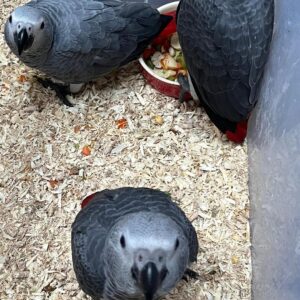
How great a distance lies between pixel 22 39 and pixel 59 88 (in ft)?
1.13

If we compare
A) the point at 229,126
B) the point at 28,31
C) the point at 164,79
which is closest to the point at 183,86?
the point at 164,79

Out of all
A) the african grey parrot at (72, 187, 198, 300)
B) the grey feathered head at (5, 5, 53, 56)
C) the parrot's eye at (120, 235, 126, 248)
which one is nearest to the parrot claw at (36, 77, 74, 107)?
the grey feathered head at (5, 5, 53, 56)

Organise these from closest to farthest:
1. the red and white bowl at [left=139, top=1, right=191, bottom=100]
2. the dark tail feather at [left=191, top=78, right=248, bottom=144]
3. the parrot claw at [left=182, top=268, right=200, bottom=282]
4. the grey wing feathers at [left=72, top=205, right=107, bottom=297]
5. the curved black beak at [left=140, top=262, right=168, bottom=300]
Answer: the curved black beak at [left=140, top=262, right=168, bottom=300] → the grey wing feathers at [left=72, top=205, right=107, bottom=297] → the parrot claw at [left=182, top=268, right=200, bottom=282] → the dark tail feather at [left=191, top=78, right=248, bottom=144] → the red and white bowl at [left=139, top=1, right=191, bottom=100]

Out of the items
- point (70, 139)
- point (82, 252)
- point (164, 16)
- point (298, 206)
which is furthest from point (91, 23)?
point (298, 206)

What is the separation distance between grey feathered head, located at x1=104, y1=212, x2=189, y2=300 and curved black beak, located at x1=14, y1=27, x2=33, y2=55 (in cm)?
64

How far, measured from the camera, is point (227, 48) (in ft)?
5.29

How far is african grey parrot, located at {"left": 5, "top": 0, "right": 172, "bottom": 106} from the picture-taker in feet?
A: 5.42

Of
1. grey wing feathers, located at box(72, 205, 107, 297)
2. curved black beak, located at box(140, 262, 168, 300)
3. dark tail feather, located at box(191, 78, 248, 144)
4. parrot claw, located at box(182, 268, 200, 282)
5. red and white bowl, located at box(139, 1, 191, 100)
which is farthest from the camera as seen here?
red and white bowl, located at box(139, 1, 191, 100)

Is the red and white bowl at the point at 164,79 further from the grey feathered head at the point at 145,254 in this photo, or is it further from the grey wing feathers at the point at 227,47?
the grey feathered head at the point at 145,254

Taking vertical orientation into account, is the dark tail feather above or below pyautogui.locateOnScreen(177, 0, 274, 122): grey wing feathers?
below

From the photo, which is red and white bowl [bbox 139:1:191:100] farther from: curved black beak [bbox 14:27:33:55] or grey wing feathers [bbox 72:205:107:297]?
grey wing feathers [bbox 72:205:107:297]

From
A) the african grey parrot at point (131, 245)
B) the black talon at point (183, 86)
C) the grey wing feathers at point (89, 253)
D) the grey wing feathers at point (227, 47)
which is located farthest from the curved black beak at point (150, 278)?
the black talon at point (183, 86)

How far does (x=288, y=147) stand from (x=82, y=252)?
22.7 inches

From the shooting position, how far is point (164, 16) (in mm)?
1866
